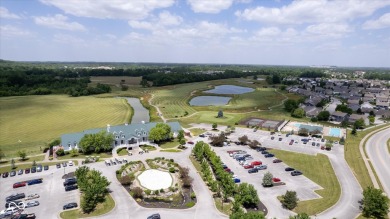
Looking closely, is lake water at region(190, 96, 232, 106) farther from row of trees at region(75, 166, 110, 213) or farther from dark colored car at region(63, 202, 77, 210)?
dark colored car at region(63, 202, 77, 210)

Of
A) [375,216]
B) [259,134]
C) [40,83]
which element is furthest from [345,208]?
[40,83]

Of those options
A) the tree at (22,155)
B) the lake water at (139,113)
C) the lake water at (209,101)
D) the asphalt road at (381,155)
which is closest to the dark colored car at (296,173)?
the asphalt road at (381,155)

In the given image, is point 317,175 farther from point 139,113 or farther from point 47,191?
point 139,113

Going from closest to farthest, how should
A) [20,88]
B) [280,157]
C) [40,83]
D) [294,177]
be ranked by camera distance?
[294,177]
[280,157]
[20,88]
[40,83]

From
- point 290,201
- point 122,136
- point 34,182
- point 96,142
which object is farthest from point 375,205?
point 34,182

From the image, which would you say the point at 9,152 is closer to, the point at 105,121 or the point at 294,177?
the point at 105,121
